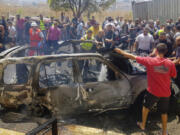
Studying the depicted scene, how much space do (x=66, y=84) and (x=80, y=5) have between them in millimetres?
16255

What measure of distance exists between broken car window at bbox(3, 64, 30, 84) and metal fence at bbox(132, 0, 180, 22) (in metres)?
12.2

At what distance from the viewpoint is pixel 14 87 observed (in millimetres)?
3781

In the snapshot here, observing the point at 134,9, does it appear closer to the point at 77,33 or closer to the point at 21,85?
the point at 77,33

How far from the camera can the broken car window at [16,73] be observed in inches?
151

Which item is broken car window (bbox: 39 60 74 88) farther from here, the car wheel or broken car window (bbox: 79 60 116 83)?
the car wheel

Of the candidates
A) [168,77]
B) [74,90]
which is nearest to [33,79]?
[74,90]

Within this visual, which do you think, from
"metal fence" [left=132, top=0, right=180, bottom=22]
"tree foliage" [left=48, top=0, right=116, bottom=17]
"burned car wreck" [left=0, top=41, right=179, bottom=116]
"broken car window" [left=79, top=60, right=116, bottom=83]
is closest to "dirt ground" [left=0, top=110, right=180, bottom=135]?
"burned car wreck" [left=0, top=41, right=179, bottom=116]

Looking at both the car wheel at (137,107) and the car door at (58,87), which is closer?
the car door at (58,87)

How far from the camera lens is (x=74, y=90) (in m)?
3.81

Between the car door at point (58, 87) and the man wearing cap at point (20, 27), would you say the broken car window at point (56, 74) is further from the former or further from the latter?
the man wearing cap at point (20, 27)

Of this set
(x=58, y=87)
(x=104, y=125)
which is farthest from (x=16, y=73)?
(x=104, y=125)

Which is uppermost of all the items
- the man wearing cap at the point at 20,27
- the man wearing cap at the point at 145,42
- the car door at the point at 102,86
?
the man wearing cap at the point at 20,27

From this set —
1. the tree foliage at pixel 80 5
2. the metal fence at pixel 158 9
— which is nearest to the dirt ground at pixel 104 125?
the metal fence at pixel 158 9

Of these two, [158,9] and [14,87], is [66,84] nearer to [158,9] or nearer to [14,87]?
[14,87]
